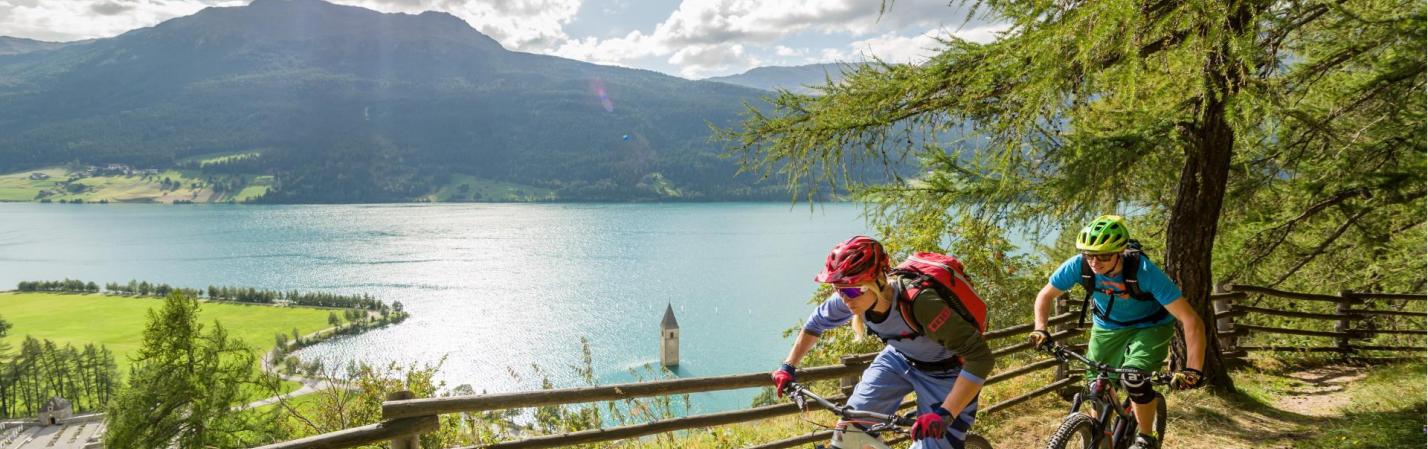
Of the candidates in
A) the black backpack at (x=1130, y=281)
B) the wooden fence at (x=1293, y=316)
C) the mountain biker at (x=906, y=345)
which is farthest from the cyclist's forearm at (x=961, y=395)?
the wooden fence at (x=1293, y=316)

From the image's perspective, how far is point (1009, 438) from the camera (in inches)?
267

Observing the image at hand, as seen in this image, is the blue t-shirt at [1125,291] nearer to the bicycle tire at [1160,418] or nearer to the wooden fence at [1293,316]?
the bicycle tire at [1160,418]

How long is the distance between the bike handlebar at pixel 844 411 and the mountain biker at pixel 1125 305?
1611 millimetres

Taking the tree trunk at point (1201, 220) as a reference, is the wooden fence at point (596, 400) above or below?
below

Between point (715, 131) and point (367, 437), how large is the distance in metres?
4.59

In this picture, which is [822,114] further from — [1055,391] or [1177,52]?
[1055,391]

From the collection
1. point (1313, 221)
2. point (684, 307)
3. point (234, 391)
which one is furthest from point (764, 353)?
point (1313, 221)

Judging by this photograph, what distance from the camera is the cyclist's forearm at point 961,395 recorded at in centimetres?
309

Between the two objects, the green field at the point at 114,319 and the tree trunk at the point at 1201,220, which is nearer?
the tree trunk at the point at 1201,220

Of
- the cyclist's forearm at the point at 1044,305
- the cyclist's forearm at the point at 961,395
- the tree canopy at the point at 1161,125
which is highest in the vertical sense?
the tree canopy at the point at 1161,125

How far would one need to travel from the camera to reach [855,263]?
10.3ft

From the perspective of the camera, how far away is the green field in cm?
8031

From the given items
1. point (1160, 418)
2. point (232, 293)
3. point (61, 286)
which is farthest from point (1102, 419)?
point (61, 286)

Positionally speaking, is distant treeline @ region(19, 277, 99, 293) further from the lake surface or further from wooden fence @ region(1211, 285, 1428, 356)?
wooden fence @ region(1211, 285, 1428, 356)
